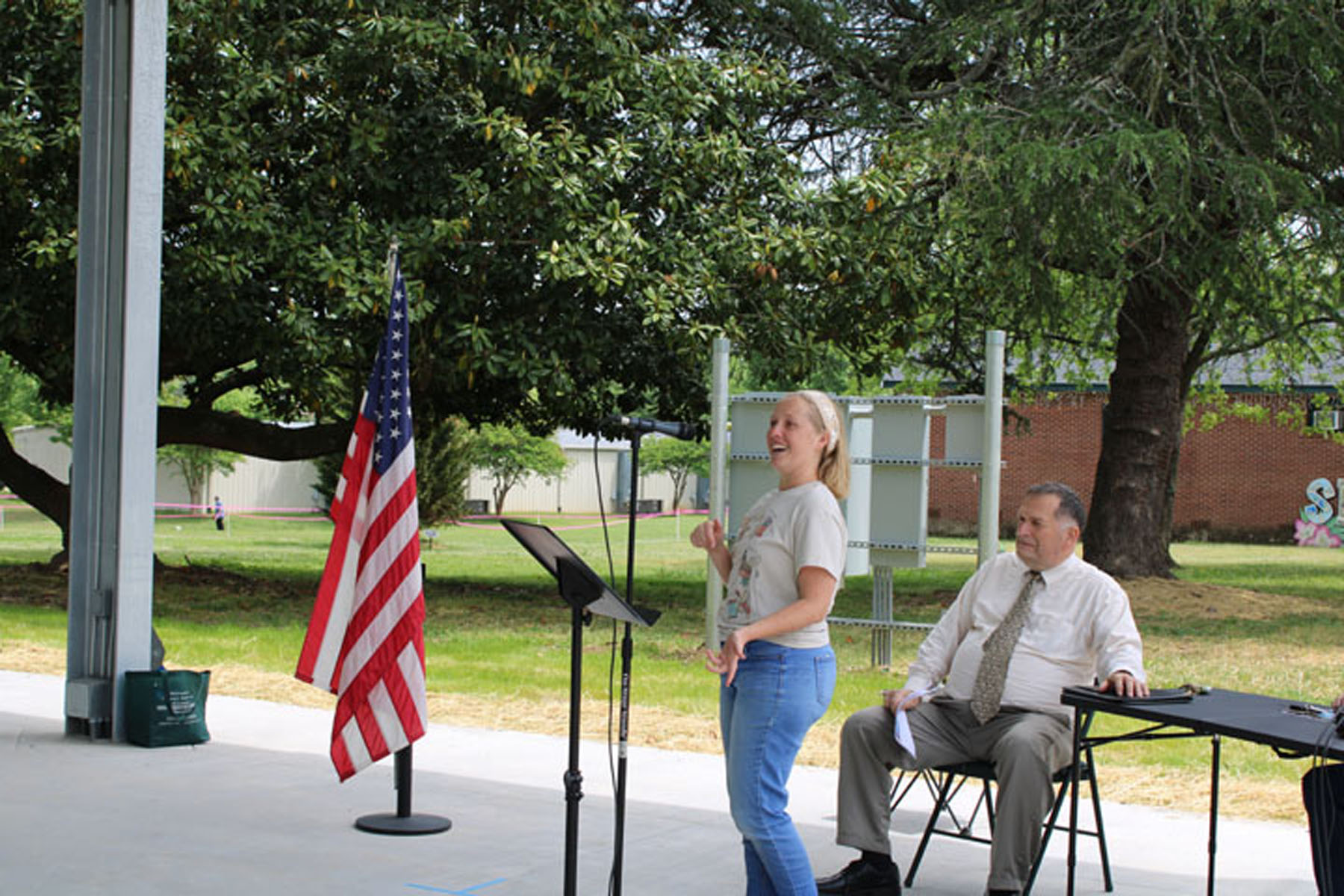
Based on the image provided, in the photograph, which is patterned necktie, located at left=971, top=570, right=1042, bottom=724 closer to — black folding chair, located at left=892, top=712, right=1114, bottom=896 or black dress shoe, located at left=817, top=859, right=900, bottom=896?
black folding chair, located at left=892, top=712, right=1114, bottom=896

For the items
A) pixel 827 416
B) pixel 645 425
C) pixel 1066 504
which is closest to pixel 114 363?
pixel 645 425

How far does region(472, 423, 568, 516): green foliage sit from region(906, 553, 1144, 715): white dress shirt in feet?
142

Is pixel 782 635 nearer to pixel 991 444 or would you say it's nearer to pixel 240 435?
pixel 991 444

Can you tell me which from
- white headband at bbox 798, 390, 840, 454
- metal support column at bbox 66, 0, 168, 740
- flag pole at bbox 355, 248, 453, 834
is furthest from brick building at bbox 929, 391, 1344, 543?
white headband at bbox 798, 390, 840, 454

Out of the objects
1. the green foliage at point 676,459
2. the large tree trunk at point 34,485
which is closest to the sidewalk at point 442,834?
the large tree trunk at point 34,485

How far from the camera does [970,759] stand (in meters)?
5.52

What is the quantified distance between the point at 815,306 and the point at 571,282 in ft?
9.27

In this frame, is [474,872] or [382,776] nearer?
[474,872]

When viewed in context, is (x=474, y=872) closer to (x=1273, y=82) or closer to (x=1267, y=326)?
(x=1267, y=326)

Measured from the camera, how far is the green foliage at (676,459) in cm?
5669

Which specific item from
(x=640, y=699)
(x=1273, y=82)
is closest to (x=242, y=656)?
(x=640, y=699)

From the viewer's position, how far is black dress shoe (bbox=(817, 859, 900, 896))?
529 centimetres

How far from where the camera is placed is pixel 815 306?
55.3ft

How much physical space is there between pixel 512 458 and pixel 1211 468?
850 inches
